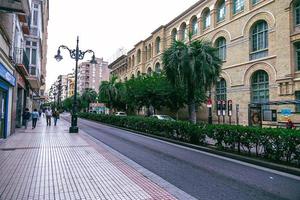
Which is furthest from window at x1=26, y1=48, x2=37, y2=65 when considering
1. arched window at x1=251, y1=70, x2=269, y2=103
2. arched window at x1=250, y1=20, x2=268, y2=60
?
arched window at x1=251, y1=70, x2=269, y2=103

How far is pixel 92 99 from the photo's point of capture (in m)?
72.6

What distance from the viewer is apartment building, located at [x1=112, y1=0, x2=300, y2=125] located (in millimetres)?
24016

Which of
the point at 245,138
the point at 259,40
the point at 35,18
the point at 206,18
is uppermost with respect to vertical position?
the point at 206,18

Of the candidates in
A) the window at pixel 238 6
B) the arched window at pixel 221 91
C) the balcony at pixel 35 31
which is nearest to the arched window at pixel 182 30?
the window at pixel 238 6

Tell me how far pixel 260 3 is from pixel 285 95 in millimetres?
10097

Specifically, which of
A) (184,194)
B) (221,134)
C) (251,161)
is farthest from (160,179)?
(221,134)

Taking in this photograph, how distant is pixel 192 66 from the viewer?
50.6 ft

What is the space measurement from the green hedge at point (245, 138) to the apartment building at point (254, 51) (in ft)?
22.1

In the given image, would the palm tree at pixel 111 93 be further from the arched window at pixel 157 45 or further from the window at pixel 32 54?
the window at pixel 32 54

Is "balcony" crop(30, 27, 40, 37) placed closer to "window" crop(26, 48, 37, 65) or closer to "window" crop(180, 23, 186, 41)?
"window" crop(26, 48, 37, 65)

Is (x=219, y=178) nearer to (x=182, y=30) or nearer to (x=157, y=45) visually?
(x=182, y=30)

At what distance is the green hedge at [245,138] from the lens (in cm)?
852

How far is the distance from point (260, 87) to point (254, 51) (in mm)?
3886

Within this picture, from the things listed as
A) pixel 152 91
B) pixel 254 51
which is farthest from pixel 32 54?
pixel 254 51
